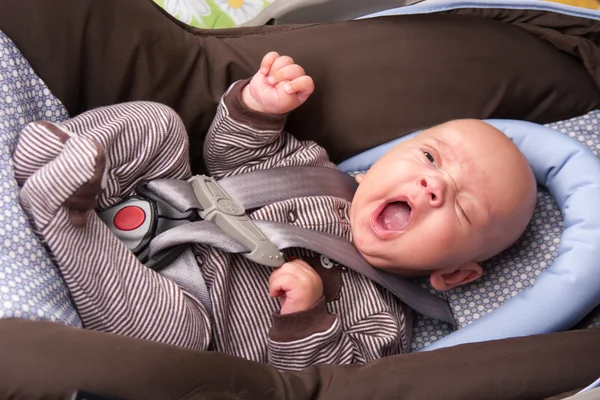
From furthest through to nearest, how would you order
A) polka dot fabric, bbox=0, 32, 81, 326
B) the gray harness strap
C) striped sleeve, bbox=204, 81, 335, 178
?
striped sleeve, bbox=204, 81, 335, 178 → the gray harness strap → polka dot fabric, bbox=0, 32, 81, 326

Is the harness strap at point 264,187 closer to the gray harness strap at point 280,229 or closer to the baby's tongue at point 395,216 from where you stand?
the gray harness strap at point 280,229

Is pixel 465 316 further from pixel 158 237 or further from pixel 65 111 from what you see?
pixel 65 111

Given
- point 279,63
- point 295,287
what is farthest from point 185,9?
point 295,287

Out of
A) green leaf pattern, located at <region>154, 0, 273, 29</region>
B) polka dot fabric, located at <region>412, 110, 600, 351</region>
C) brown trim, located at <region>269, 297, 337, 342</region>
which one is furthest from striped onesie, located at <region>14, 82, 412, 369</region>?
green leaf pattern, located at <region>154, 0, 273, 29</region>

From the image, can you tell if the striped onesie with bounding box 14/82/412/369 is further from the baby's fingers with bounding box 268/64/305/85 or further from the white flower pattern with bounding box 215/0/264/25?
the white flower pattern with bounding box 215/0/264/25

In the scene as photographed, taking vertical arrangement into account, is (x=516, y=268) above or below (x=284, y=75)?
below

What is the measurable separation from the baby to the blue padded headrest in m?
0.07

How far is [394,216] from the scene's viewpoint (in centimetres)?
104

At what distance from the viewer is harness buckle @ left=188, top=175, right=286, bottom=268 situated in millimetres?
983

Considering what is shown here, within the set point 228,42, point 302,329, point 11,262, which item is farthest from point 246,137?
point 11,262

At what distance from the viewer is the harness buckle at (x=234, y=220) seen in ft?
3.22

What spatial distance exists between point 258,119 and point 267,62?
96 mm

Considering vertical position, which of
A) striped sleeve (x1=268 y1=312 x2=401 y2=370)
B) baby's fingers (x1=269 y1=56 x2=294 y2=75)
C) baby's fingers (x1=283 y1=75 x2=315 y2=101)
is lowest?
striped sleeve (x1=268 y1=312 x2=401 y2=370)

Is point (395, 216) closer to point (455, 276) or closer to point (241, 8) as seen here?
point (455, 276)
